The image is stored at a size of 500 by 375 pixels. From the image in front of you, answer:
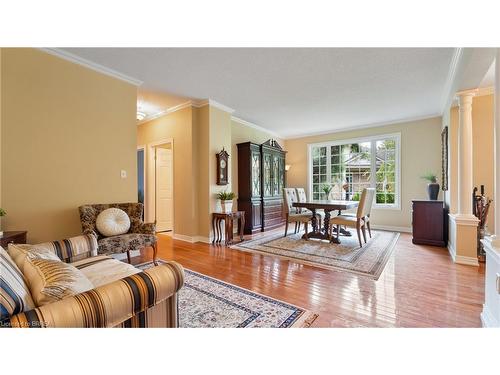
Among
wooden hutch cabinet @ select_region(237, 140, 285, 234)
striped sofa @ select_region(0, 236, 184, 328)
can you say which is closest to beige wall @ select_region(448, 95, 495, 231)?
wooden hutch cabinet @ select_region(237, 140, 285, 234)

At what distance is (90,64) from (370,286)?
4.23 m

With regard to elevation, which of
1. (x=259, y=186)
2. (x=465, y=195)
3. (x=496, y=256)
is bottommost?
(x=496, y=256)

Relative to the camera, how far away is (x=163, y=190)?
540 cm

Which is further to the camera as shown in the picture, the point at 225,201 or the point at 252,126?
the point at 252,126

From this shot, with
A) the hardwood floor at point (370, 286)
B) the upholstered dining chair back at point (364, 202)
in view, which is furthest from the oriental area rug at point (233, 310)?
the upholstered dining chair back at point (364, 202)

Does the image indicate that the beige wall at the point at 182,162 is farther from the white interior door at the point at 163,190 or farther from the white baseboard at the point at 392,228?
the white baseboard at the point at 392,228

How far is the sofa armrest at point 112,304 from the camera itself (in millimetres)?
801

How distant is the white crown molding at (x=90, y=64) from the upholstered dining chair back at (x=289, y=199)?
132 inches

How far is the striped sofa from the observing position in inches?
31.8

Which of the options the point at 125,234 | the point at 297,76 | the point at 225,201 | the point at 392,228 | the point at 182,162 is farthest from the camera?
the point at 392,228

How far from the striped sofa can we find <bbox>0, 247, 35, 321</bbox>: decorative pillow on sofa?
0.01m

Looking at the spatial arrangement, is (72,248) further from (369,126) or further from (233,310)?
(369,126)

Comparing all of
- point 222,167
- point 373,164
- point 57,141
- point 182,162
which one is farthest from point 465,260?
point 57,141
